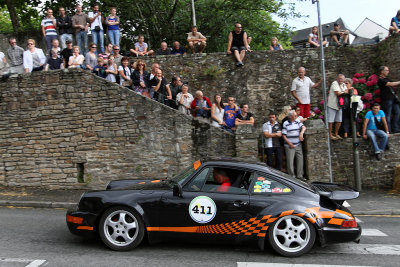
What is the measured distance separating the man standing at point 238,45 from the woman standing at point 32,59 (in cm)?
677

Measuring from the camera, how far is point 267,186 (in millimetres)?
6320

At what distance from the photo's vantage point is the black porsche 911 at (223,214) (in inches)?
239

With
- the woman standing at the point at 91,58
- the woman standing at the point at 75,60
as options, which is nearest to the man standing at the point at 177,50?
the woman standing at the point at 91,58

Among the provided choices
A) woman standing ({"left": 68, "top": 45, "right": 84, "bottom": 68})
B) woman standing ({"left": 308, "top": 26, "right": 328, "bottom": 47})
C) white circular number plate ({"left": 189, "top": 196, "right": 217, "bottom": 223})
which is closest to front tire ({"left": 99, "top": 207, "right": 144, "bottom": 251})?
white circular number plate ({"left": 189, "top": 196, "right": 217, "bottom": 223})

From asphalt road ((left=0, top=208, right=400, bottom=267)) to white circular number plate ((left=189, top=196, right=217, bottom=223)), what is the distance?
57 centimetres

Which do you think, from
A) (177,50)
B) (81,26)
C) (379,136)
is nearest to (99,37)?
(81,26)

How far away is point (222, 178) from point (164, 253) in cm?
149

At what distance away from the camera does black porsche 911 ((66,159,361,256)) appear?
239 inches

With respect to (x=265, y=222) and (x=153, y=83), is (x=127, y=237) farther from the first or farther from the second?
(x=153, y=83)

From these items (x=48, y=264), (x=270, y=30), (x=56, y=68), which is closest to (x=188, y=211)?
(x=48, y=264)

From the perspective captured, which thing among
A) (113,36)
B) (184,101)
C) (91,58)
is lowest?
(184,101)

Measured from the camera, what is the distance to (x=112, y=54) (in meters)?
13.8

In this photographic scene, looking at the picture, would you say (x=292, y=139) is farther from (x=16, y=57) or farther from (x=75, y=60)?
(x=16, y=57)

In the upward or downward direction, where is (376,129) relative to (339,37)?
downward
